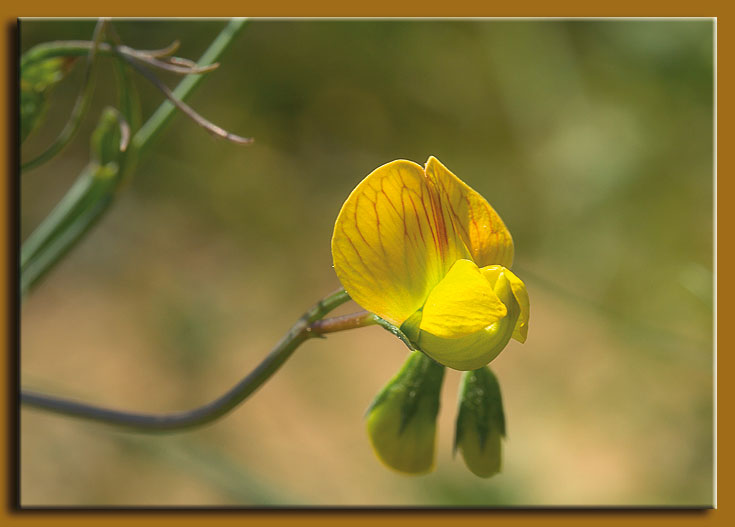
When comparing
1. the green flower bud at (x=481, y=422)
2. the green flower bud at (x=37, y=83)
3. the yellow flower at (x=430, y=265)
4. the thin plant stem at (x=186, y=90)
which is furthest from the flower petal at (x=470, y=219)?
the green flower bud at (x=37, y=83)

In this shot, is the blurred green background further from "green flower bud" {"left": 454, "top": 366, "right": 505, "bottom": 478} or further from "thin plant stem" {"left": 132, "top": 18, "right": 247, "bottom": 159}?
"green flower bud" {"left": 454, "top": 366, "right": 505, "bottom": 478}

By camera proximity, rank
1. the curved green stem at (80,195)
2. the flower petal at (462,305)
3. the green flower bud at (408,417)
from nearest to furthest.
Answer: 1. the flower petal at (462,305)
2. the green flower bud at (408,417)
3. the curved green stem at (80,195)

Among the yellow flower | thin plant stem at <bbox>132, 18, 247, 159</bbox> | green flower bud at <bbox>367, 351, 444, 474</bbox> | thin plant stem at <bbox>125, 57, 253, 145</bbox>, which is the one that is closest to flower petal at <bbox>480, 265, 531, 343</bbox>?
the yellow flower

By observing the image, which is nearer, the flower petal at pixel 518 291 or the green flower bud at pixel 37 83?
the flower petal at pixel 518 291

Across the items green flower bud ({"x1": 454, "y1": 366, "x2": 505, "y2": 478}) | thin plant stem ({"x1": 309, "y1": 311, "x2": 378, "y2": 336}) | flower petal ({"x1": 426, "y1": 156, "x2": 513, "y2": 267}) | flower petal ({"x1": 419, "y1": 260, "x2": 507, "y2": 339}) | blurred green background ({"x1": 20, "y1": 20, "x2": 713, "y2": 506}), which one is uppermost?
flower petal ({"x1": 426, "y1": 156, "x2": 513, "y2": 267})

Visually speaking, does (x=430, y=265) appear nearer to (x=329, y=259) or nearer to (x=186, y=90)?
(x=186, y=90)

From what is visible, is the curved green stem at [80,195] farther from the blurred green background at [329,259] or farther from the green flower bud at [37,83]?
the blurred green background at [329,259]

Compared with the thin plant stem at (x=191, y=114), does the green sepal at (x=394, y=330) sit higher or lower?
lower
